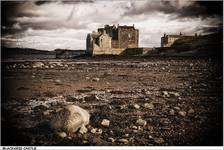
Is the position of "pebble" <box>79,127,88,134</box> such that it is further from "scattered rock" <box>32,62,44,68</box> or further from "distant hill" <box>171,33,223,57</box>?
"distant hill" <box>171,33,223,57</box>

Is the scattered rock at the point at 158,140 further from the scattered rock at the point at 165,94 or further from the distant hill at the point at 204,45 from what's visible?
the distant hill at the point at 204,45

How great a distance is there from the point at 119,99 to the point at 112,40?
2.02 ft

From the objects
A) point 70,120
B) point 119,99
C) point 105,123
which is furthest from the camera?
point 119,99

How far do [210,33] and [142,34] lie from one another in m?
0.69

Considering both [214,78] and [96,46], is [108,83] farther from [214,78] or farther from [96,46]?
[214,78]

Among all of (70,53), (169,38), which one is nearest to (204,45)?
(169,38)

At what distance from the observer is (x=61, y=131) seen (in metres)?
2.91

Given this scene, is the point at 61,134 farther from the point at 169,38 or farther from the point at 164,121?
the point at 169,38

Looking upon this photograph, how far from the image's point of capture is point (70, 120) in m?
2.85

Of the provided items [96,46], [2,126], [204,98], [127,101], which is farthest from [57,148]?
[204,98]

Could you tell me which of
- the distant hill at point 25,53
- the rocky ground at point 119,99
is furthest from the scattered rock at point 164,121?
the distant hill at point 25,53

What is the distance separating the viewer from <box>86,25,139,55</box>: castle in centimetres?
312

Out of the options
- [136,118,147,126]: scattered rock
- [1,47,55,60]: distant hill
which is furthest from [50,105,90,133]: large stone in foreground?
[1,47,55,60]: distant hill

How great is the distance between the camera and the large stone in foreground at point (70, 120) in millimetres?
2855
